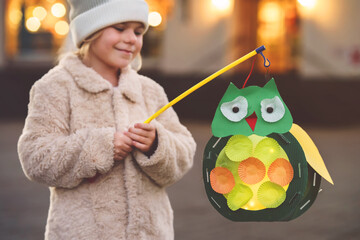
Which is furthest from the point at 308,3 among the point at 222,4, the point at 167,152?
the point at 167,152

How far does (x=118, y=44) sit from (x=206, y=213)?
343 cm

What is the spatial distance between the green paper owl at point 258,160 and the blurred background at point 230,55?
19.1ft

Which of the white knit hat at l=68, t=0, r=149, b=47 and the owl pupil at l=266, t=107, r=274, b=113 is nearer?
the owl pupil at l=266, t=107, r=274, b=113

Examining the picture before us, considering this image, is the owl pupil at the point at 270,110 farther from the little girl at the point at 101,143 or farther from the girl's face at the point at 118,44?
the girl's face at the point at 118,44

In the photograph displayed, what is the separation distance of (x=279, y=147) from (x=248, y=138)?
10 cm

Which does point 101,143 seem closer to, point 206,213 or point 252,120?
point 252,120

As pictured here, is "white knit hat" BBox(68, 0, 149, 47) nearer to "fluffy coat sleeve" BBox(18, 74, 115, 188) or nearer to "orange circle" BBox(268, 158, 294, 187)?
"fluffy coat sleeve" BBox(18, 74, 115, 188)

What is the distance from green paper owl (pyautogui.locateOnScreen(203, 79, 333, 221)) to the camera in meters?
1.91

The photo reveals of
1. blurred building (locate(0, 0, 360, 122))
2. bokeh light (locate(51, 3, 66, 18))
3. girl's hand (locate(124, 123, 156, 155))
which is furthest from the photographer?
bokeh light (locate(51, 3, 66, 18))

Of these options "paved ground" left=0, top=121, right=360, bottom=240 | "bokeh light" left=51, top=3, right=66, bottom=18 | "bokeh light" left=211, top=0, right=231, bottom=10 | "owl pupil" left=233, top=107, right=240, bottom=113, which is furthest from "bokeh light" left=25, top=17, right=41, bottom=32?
"owl pupil" left=233, top=107, right=240, bottom=113

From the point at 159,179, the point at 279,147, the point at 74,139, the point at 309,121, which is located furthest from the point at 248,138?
the point at 309,121

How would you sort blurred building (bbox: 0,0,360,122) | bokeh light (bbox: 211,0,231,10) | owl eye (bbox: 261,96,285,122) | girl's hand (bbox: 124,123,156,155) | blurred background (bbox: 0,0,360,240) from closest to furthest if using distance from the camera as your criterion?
owl eye (bbox: 261,96,285,122)
girl's hand (bbox: 124,123,156,155)
blurred background (bbox: 0,0,360,240)
blurred building (bbox: 0,0,360,122)
bokeh light (bbox: 211,0,231,10)

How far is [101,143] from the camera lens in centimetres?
226

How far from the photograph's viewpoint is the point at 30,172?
229 cm
